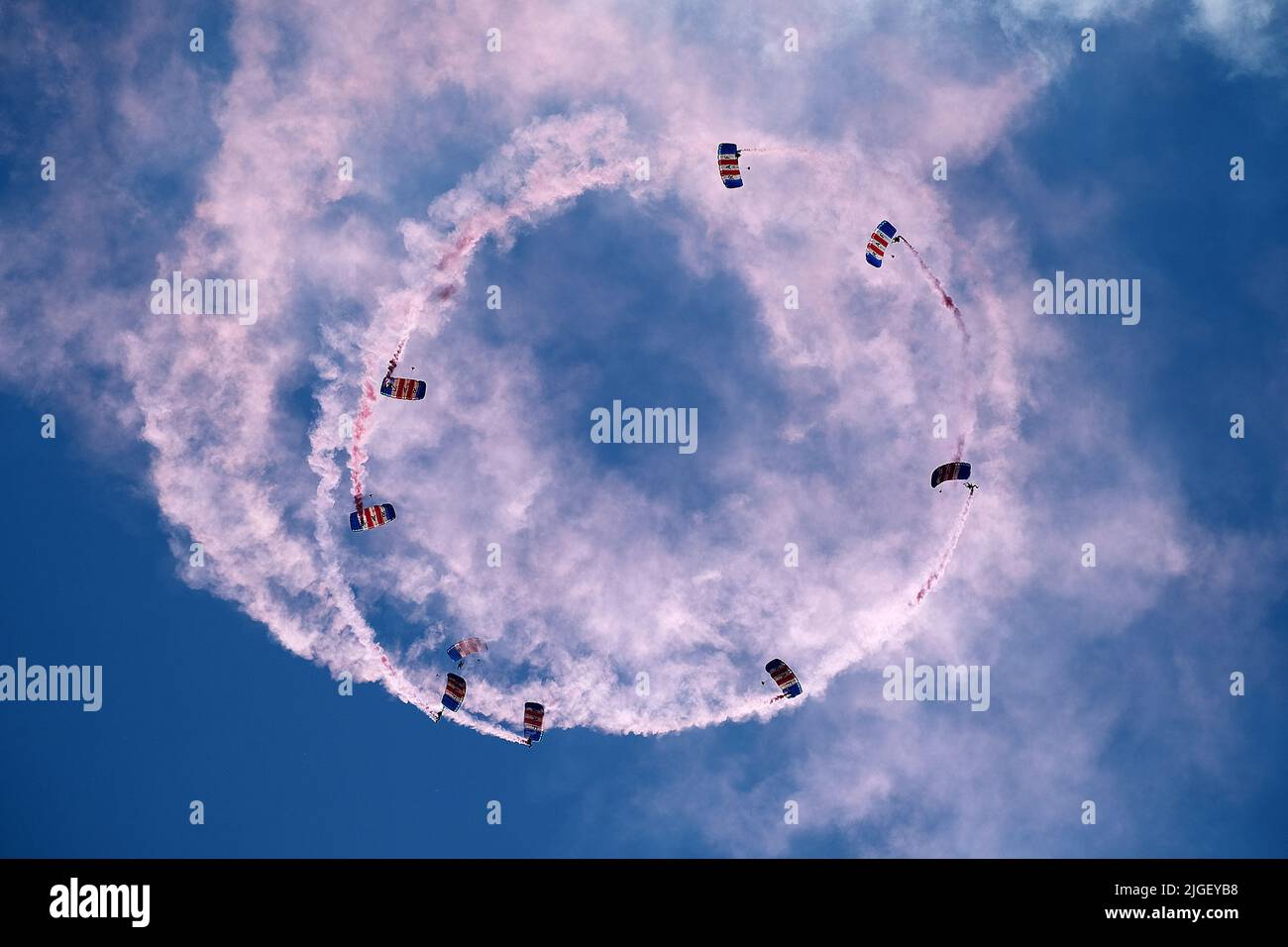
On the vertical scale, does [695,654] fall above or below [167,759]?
above

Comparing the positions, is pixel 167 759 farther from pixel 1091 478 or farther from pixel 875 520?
pixel 1091 478

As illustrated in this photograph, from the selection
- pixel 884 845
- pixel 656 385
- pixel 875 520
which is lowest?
pixel 884 845

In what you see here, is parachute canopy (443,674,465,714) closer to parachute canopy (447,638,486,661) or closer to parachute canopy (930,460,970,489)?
parachute canopy (447,638,486,661)

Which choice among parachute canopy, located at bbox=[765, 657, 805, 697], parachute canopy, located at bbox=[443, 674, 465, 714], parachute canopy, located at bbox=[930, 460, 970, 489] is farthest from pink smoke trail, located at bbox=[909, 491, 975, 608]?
parachute canopy, located at bbox=[443, 674, 465, 714]

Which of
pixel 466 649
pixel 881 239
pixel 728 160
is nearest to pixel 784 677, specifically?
pixel 466 649

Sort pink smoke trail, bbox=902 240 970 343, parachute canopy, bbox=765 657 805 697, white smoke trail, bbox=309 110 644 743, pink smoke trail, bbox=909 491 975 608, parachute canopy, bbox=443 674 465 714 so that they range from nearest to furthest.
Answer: white smoke trail, bbox=309 110 644 743, parachute canopy, bbox=765 657 805 697, parachute canopy, bbox=443 674 465 714, pink smoke trail, bbox=902 240 970 343, pink smoke trail, bbox=909 491 975 608

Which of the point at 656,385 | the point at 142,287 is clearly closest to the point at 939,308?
the point at 656,385
